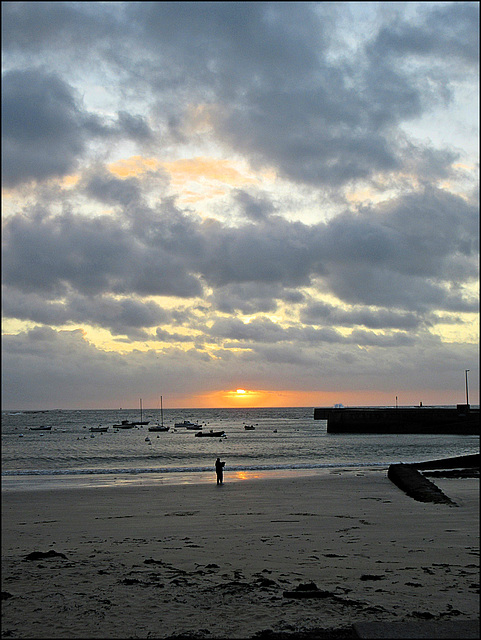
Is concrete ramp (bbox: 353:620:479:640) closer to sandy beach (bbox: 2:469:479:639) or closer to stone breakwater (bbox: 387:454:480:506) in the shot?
sandy beach (bbox: 2:469:479:639)

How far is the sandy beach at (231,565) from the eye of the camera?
9.44 m

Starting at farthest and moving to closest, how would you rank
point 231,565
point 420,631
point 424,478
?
point 424,478, point 231,565, point 420,631

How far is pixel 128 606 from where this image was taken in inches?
401

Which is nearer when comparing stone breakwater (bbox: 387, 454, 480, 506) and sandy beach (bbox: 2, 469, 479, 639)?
sandy beach (bbox: 2, 469, 479, 639)

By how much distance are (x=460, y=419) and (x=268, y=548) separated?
89.2 m

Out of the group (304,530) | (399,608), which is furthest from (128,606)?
(304,530)

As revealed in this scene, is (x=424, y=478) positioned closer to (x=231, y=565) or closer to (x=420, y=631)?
(x=231, y=565)

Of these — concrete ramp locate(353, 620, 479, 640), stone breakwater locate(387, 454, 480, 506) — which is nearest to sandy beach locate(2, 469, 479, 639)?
stone breakwater locate(387, 454, 480, 506)

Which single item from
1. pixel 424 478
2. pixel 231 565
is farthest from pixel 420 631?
pixel 424 478

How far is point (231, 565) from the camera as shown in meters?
13.3

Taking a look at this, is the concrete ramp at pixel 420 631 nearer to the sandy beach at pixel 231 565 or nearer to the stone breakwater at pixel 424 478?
the sandy beach at pixel 231 565

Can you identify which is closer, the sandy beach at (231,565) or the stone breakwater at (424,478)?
the sandy beach at (231,565)

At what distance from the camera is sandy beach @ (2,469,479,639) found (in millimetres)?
9438

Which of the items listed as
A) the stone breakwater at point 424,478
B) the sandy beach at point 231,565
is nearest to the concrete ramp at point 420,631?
the sandy beach at point 231,565
